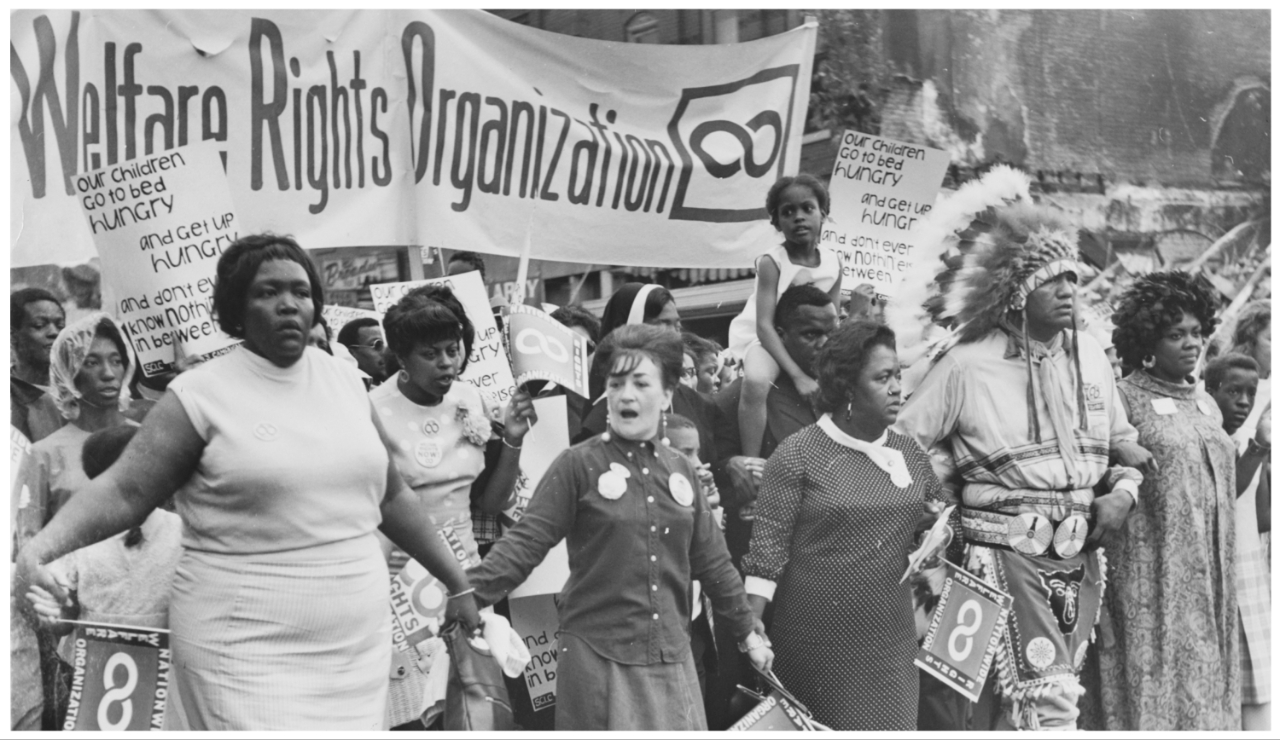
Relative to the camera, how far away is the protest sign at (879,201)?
19.5 ft

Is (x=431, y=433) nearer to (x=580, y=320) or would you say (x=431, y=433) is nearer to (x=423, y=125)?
(x=580, y=320)

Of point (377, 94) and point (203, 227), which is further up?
point (377, 94)

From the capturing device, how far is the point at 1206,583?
233 inches

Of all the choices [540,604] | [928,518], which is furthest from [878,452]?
[540,604]

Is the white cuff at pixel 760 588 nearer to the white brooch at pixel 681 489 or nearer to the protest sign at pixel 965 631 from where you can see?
the white brooch at pixel 681 489

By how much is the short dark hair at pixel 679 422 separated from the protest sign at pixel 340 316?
119 centimetres

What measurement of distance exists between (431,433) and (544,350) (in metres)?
0.59

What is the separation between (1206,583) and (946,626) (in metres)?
1.19

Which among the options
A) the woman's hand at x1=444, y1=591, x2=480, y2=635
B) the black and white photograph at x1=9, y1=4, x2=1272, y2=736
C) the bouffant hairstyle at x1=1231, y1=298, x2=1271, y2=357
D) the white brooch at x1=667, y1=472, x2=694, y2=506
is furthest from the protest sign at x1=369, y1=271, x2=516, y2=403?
the bouffant hairstyle at x1=1231, y1=298, x2=1271, y2=357

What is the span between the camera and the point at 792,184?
5660 millimetres

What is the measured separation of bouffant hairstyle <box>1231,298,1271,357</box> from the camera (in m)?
6.15

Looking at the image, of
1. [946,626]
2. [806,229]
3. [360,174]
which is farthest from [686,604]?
[360,174]

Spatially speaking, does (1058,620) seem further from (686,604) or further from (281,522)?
(281,522)

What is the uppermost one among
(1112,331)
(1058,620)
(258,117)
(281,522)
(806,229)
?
(258,117)
